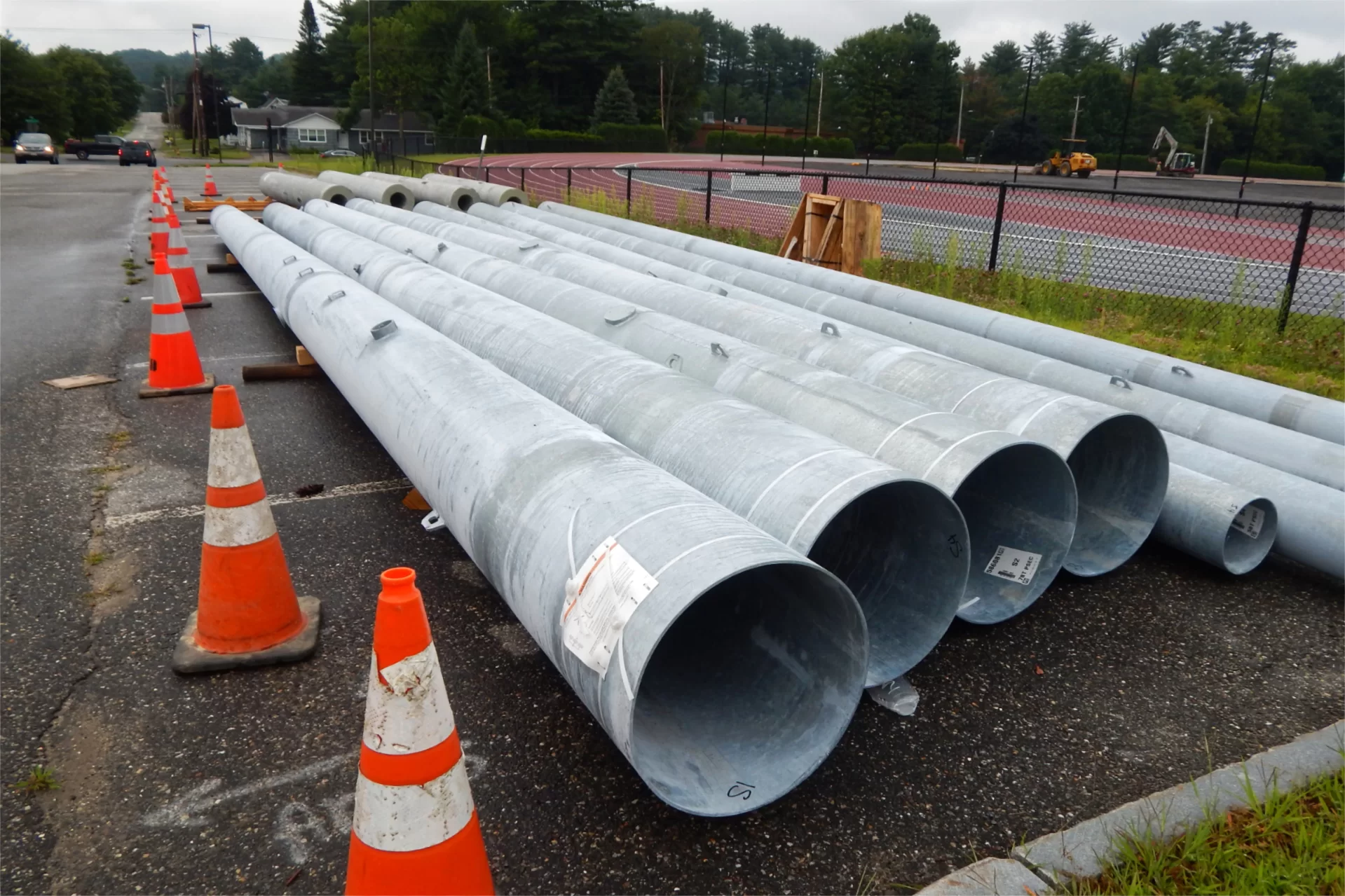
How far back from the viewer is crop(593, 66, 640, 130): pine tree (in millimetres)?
75562

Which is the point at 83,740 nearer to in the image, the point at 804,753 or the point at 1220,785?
the point at 804,753

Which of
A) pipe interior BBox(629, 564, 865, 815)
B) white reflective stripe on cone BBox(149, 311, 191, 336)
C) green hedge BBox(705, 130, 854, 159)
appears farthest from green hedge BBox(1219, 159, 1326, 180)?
pipe interior BBox(629, 564, 865, 815)

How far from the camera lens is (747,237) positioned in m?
12.9

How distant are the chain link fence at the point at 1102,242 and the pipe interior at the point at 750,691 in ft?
23.5

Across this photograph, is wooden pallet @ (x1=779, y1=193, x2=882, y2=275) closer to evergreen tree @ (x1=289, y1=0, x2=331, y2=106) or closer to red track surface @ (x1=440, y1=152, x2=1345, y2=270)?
red track surface @ (x1=440, y1=152, x2=1345, y2=270)

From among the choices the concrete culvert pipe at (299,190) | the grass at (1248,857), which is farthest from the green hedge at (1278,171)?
the grass at (1248,857)

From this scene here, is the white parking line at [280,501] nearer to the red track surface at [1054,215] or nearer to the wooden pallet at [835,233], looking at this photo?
the wooden pallet at [835,233]

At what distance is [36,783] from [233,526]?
3.33ft

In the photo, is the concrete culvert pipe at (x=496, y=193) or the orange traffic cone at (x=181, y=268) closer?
the orange traffic cone at (x=181, y=268)

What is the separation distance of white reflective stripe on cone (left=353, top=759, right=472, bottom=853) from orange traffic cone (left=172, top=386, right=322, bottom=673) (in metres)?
1.47

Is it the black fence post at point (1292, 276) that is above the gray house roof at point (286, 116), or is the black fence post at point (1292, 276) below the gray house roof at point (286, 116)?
below

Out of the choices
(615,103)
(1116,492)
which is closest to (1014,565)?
(1116,492)

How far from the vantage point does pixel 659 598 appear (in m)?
2.20

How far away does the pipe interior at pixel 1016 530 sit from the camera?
11.8 feet
